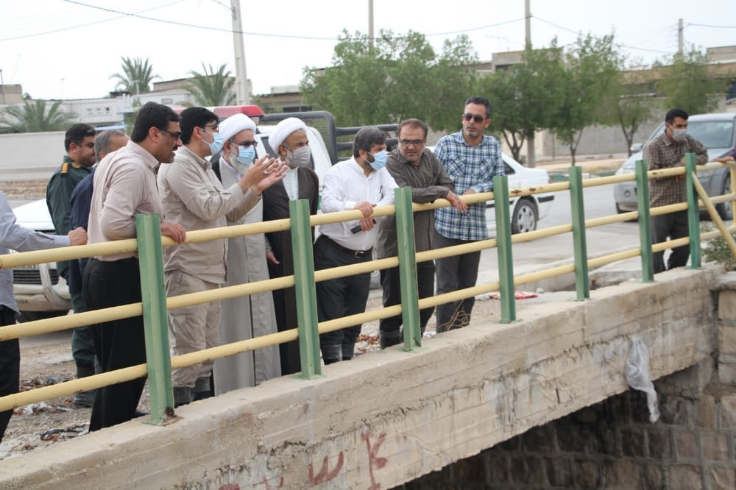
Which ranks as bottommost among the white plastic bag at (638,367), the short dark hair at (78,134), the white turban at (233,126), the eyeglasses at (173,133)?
the white plastic bag at (638,367)

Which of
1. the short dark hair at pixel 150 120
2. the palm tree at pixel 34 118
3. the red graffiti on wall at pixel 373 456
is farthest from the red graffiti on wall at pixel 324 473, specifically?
the palm tree at pixel 34 118

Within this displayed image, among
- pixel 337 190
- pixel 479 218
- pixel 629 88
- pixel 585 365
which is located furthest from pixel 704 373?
pixel 629 88

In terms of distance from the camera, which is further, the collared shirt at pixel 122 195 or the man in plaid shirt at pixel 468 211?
the man in plaid shirt at pixel 468 211

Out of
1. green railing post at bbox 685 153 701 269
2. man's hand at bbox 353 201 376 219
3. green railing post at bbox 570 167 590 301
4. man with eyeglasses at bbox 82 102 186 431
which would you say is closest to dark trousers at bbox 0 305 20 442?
man with eyeglasses at bbox 82 102 186 431

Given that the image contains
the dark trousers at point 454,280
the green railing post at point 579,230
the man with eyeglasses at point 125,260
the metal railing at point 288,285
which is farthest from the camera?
the green railing post at point 579,230

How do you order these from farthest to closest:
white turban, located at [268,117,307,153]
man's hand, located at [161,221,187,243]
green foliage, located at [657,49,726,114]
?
green foliage, located at [657,49,726,114], white turban, located at [268,117,307,153], man's hand, located at [161,221,187,243]

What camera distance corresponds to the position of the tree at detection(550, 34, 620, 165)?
3456 centimetres

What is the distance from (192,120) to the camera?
4934 mm

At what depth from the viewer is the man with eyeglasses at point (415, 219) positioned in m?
5.92

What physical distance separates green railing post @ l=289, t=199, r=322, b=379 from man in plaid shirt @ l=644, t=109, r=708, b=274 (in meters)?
4.51

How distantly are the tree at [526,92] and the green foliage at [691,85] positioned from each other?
669 centimetres

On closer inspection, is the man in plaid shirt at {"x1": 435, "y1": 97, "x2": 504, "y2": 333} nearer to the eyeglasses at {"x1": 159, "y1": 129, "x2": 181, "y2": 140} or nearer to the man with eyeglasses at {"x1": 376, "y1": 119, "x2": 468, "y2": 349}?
the man with eyeglasses at {"x1": 376, "y1": 119, "x2": 468, "y2": 349}

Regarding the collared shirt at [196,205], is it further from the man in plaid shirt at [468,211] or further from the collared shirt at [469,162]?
the collared shirt at [469,162]

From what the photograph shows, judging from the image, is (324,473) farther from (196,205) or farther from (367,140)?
(367,140)
